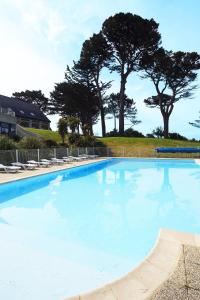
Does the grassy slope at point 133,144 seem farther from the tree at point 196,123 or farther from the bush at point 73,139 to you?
the tree at point 196,123

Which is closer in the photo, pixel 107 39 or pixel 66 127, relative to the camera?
pixel 66 127

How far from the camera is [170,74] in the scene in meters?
39.0

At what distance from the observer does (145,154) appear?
3141 cm

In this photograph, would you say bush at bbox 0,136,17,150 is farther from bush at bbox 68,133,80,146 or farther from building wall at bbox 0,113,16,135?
bush at bbox 68,133,80,146

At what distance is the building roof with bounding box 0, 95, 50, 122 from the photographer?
39.5 m

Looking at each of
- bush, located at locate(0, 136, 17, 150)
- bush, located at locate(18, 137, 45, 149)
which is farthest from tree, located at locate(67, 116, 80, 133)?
bush, located at locate(0, 136, 17, 150)

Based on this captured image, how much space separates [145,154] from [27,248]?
27.0 m

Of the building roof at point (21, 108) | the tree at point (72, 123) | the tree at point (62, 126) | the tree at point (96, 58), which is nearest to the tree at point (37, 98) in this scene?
the building roof at point (21, 108)

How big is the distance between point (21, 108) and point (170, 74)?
23.3 metres

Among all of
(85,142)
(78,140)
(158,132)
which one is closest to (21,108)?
(78,140)

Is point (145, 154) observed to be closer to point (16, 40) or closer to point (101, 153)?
point (101, 153)

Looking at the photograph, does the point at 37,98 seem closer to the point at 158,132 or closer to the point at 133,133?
the point at 133,133

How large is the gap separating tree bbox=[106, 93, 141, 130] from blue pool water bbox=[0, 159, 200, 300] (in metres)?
36.1

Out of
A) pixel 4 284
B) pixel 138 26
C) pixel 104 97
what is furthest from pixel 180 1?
pixel 104 97
